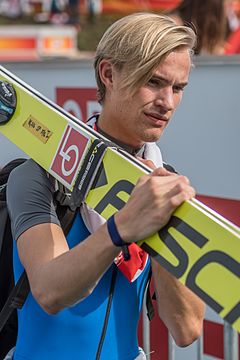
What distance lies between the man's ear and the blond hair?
15 mm

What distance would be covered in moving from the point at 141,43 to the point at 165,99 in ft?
0.44

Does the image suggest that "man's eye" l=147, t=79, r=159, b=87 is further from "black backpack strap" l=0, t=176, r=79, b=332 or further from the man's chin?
"black backpack strap" l=0, t=176, r=79, b=332

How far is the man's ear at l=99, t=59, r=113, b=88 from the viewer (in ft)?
6.51

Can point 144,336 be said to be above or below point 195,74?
below

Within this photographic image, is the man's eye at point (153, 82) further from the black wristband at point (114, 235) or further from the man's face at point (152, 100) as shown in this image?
the black wristband at point (114, 235)

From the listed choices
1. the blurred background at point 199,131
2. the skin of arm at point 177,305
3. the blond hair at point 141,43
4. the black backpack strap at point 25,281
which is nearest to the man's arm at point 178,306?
the skin of arm at point 177,305

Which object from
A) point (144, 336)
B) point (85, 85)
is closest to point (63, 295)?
point (144, 336)

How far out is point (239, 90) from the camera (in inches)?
136

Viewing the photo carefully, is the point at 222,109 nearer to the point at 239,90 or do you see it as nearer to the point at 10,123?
the point at 239,90

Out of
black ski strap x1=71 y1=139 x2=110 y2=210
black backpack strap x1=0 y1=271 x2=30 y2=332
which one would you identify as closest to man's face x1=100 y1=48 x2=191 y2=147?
black ski strap x1=71 y1=139 x2=110 y2=210

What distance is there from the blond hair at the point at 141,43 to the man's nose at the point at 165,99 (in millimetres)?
52

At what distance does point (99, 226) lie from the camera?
1.89 m

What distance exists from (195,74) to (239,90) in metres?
0.26

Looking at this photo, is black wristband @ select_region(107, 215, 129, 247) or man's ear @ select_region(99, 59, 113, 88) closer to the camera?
black wristband @ select_region(107, 215, 129, 247)
